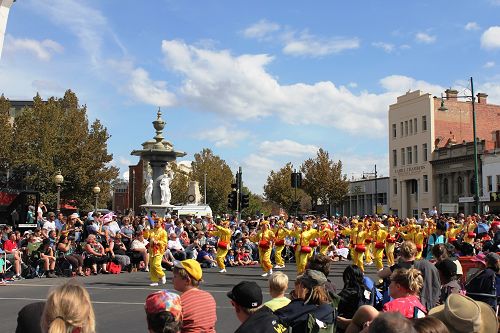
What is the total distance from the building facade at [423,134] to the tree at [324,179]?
5.94 metres

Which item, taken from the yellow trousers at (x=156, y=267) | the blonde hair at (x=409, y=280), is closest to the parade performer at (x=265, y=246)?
the yellow trousers at (x=156, y=267)

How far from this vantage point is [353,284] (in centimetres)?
602

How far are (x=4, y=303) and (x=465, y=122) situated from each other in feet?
181

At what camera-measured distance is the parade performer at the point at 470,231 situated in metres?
19.6

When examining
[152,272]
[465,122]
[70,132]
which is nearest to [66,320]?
[152,272]

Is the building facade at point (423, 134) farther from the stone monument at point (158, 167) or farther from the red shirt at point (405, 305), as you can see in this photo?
the red shirt at point (405, 305)

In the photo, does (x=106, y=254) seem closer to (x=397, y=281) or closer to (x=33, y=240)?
(x=33, y=240)

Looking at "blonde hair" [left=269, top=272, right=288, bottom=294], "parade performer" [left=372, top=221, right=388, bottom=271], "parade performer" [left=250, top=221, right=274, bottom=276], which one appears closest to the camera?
"blonde hair" [left=269, top=272, right=288, bottom=294]

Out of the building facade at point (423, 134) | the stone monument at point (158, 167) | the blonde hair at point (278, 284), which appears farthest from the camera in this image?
the building facade at point (423, 134)


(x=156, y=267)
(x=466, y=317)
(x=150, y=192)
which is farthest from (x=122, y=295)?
(x=150, y=192)

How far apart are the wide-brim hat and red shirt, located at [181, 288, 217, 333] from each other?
206 centimetres

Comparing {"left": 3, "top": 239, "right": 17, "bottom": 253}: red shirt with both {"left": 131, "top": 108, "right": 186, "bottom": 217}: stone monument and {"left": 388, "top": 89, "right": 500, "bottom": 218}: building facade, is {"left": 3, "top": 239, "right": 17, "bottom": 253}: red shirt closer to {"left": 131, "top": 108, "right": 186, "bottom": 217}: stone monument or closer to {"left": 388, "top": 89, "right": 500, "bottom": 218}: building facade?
{"left": 131, "top": 108, "right": 186, "bottom": 217}: stone monument

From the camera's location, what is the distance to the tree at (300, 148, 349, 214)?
64250 mm

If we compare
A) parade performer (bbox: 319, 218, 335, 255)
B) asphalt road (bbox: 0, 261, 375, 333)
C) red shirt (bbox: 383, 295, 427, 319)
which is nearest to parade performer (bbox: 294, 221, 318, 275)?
parade performer (bbox: 319, 218, 335, 255)
